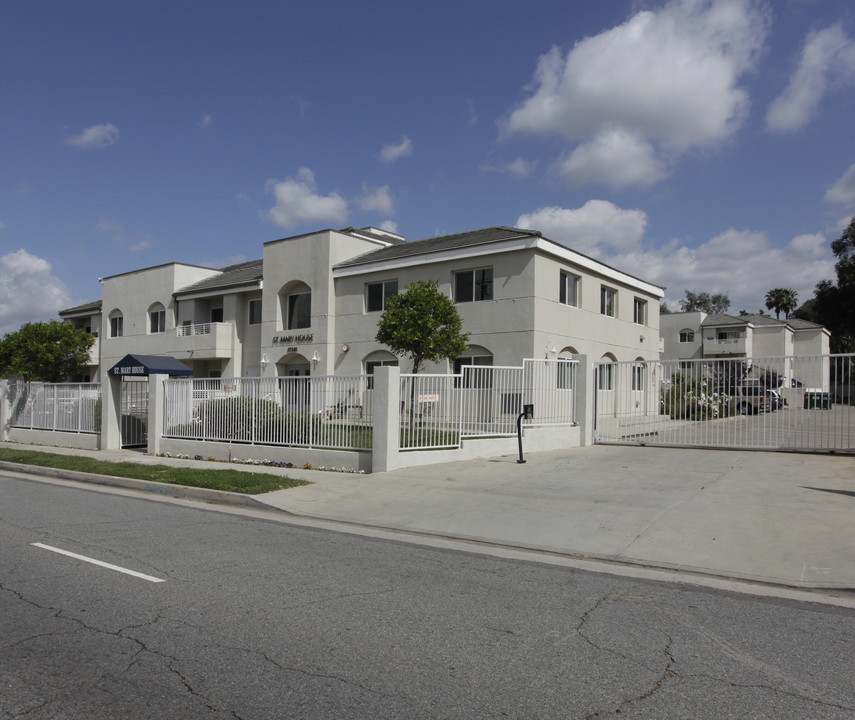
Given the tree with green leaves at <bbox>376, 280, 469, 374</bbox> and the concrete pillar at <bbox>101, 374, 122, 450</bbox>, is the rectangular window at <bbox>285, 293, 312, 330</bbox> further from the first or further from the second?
the concrete pillar at <bbox>101, 374, 122, 450</bbox>

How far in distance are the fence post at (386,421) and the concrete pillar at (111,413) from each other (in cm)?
1083

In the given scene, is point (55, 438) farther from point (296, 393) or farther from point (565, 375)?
point (565, 375)

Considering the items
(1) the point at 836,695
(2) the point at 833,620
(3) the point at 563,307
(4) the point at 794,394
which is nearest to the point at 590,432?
(4) the point at 794,394

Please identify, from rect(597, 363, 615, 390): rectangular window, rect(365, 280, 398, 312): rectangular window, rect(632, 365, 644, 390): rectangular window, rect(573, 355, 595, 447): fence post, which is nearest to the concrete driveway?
rect(573, 355, 595, 447): fence post

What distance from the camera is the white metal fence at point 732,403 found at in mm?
13578

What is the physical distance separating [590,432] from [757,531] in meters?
8.82

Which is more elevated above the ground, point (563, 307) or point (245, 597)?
point (563, 307)

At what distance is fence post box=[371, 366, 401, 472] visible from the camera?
1325cm

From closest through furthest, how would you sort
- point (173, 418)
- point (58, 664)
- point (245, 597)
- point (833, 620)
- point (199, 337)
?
point (58, 664)
point (833, 620)
point (245, 597)
point (173, 418)
point (199, 337)

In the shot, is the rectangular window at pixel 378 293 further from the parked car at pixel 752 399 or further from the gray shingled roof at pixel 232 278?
the parked car at pixel 752 399

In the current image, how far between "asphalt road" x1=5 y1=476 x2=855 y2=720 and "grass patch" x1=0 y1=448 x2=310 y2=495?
4.35 meters

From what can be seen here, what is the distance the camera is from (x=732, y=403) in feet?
48.3

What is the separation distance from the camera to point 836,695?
12.7 ft

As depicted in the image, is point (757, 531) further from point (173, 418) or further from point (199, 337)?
point (199, 337)
